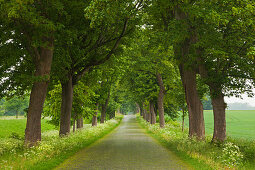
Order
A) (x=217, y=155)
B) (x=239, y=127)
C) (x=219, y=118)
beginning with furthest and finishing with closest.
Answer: (x=239, y=127), (x=219, y=118), (x=217, y=155)

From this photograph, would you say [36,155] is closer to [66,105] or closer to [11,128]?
[66,105]

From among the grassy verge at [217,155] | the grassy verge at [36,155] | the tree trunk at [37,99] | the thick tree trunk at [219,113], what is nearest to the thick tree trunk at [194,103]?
the grassy verge at [217,155]

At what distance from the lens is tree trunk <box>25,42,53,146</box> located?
420 inches

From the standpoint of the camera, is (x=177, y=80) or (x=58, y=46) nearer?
(x=58, y=46)

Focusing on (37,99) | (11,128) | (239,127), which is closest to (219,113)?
(37,99)

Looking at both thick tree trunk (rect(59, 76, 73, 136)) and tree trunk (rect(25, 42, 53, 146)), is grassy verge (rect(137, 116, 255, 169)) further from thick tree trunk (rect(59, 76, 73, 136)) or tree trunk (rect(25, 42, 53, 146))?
thick tree trunk (rect(59, 76, 73, 136))

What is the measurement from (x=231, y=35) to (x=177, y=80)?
14.6 metres

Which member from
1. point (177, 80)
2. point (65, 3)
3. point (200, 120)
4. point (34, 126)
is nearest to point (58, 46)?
point (65, 3)

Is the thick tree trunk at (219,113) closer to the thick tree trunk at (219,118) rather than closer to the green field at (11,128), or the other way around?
the thick tree trunk at (219,118)

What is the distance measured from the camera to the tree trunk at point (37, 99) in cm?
1066

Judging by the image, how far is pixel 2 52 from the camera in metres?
11.0

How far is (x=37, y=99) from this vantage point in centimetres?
1088

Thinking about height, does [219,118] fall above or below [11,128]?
above

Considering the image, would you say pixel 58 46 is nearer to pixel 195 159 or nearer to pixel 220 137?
pixel 195 159
